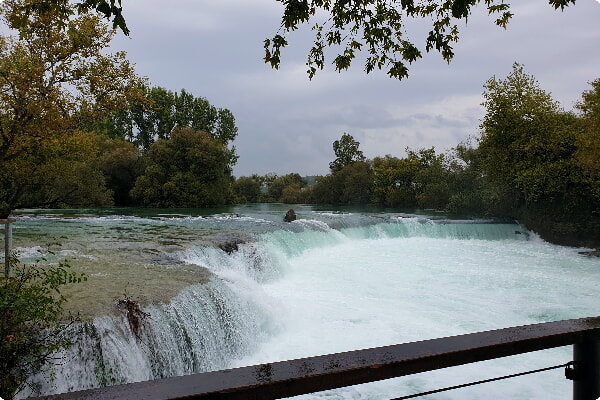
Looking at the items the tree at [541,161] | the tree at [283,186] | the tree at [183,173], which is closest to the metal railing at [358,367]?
the tree at [541,161]

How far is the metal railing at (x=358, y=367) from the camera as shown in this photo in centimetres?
130

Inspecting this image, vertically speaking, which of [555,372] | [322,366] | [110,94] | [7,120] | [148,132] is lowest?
[555,372]

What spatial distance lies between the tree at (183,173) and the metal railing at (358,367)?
119 ft

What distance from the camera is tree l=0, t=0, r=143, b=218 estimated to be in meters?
8.11

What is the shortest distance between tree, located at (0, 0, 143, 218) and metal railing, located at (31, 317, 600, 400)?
7.74 meters

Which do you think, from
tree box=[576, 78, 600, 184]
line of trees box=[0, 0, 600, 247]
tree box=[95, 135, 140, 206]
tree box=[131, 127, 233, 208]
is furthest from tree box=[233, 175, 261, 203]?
tree box=[576, 78, 600, 184]

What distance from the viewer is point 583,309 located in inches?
382

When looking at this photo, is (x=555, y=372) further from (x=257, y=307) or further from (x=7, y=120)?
(x=7, y=120)

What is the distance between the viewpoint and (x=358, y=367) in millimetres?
1428

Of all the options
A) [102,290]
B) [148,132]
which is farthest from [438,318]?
[148,132]

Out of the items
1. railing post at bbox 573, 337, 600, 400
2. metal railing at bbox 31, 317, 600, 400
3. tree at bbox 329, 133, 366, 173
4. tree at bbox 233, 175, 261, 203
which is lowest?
railing post at bbox 573, 337, 600, 400

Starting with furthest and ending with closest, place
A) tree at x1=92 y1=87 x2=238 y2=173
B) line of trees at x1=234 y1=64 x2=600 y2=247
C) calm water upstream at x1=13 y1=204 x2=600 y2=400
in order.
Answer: tree at x1=92 y1=87 x2=238 y2=173 < line of trees at x1=234 y1=64 x2=600 y2=247 < calm water upstream at x1=13 y1=204 x2=600 y2=400

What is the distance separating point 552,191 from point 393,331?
1612 cm

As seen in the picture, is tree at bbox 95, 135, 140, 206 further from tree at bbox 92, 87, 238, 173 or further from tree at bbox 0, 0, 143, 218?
tree at bbox 0, 0, 143, 218
